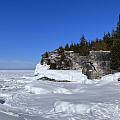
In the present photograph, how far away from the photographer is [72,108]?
262 inches

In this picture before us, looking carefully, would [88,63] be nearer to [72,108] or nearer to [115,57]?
[115,57]

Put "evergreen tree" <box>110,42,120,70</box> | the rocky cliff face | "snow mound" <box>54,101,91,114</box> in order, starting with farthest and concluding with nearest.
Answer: the rocky cliff face < "evergreen tree" <box>110,42,120,70</box> < "snow mound" <box>54,101,91,114</box>

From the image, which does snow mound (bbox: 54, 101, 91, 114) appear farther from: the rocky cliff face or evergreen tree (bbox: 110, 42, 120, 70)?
the rocky cliff face

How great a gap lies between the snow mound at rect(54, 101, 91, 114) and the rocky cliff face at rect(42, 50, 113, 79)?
704 inches

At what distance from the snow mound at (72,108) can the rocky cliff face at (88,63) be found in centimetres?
1787

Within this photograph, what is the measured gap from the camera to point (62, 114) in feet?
20.4

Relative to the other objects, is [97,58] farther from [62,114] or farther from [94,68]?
[62,114]

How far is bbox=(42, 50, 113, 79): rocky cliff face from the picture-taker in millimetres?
23578

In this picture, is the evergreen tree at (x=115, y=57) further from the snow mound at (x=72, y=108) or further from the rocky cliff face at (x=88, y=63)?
the snow mound at (x=72, y=108)

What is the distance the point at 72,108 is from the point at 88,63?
62.9ft

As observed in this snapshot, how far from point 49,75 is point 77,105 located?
65.9 feet

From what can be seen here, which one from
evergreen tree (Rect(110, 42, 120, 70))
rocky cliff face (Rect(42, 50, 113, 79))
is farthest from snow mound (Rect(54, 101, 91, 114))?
rocky cliff face (Rect(42, 50, 113, 79))

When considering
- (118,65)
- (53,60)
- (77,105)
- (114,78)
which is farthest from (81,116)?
(53,60)

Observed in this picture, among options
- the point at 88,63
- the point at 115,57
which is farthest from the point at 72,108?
the point at 88,63
